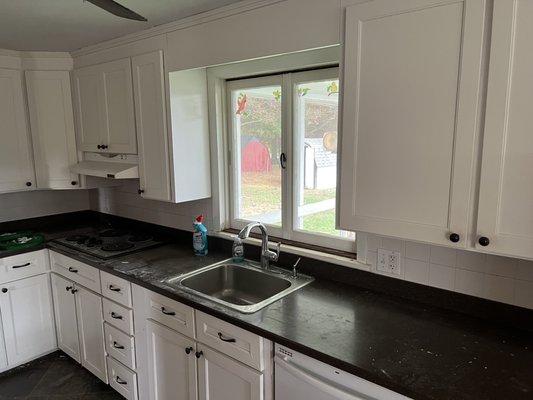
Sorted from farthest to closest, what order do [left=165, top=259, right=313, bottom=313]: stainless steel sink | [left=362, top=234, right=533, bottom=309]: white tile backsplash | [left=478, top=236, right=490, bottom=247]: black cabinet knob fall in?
[left=165, top=259, right=313, bottom=313]: stainless steel sink → [left=362, top=234, right=533, bottom=309]: white tile backsplash → [left=478, top=236, right=490, bottom=247]: black cabinet knob

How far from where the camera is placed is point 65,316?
2.65m

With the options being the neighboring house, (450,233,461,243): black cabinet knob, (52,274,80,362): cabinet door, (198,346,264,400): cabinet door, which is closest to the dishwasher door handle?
(198,346,264,400): cabinet door

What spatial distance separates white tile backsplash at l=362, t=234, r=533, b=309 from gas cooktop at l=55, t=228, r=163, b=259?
1559mm

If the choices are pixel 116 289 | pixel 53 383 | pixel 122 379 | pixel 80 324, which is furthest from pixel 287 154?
pixel 53 383

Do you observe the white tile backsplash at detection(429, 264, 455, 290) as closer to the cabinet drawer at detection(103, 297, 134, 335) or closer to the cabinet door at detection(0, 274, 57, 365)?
the cabinet drawer at detection(103, 297, 134, 335)

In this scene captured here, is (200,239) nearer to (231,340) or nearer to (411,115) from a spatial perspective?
(231,340)

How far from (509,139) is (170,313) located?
5.15 feet

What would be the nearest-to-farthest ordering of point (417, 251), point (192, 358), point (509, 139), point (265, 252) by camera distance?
point (509, 139), point (417, 251), point (192, 358), point (265, 252)

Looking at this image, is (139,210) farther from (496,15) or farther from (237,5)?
(496,15)

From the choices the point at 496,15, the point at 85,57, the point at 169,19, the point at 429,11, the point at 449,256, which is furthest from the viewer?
the point at 85,57

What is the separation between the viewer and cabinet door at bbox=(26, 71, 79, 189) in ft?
8.93

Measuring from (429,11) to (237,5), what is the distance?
0.89m

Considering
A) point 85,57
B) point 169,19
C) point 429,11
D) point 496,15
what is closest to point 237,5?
point 169,19

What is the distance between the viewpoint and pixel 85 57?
2.61 meters
